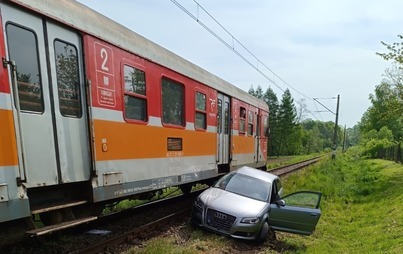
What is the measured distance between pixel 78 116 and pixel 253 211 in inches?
179

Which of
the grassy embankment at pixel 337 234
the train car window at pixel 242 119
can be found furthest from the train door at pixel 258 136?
the train car window at pixel 242 119

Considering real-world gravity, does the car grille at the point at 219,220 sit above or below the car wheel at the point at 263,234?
above

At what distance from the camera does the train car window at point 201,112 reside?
9047 millimetres

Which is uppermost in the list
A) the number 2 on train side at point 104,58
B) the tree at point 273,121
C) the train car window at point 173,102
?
the number 2 on train side at point 104,58

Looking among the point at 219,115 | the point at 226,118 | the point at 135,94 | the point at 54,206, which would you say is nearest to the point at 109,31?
the point at 135,94

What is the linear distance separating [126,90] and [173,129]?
6.20ft

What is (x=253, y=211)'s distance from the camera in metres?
7.71

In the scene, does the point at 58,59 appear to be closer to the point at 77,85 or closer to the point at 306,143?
the point at 77,85

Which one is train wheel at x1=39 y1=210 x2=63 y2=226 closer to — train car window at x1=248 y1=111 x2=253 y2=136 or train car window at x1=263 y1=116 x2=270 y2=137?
train car window at x1=248 y1=111 x2=253 y2=136

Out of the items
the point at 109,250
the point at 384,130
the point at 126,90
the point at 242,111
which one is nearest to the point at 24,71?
the point at 126,90

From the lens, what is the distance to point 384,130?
2312 inches

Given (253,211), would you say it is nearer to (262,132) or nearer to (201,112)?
(201,112)

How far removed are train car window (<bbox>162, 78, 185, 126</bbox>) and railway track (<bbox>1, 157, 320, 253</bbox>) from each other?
2.38 m

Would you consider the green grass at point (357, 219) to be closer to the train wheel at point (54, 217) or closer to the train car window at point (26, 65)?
the train wheel at point (54, 217)
